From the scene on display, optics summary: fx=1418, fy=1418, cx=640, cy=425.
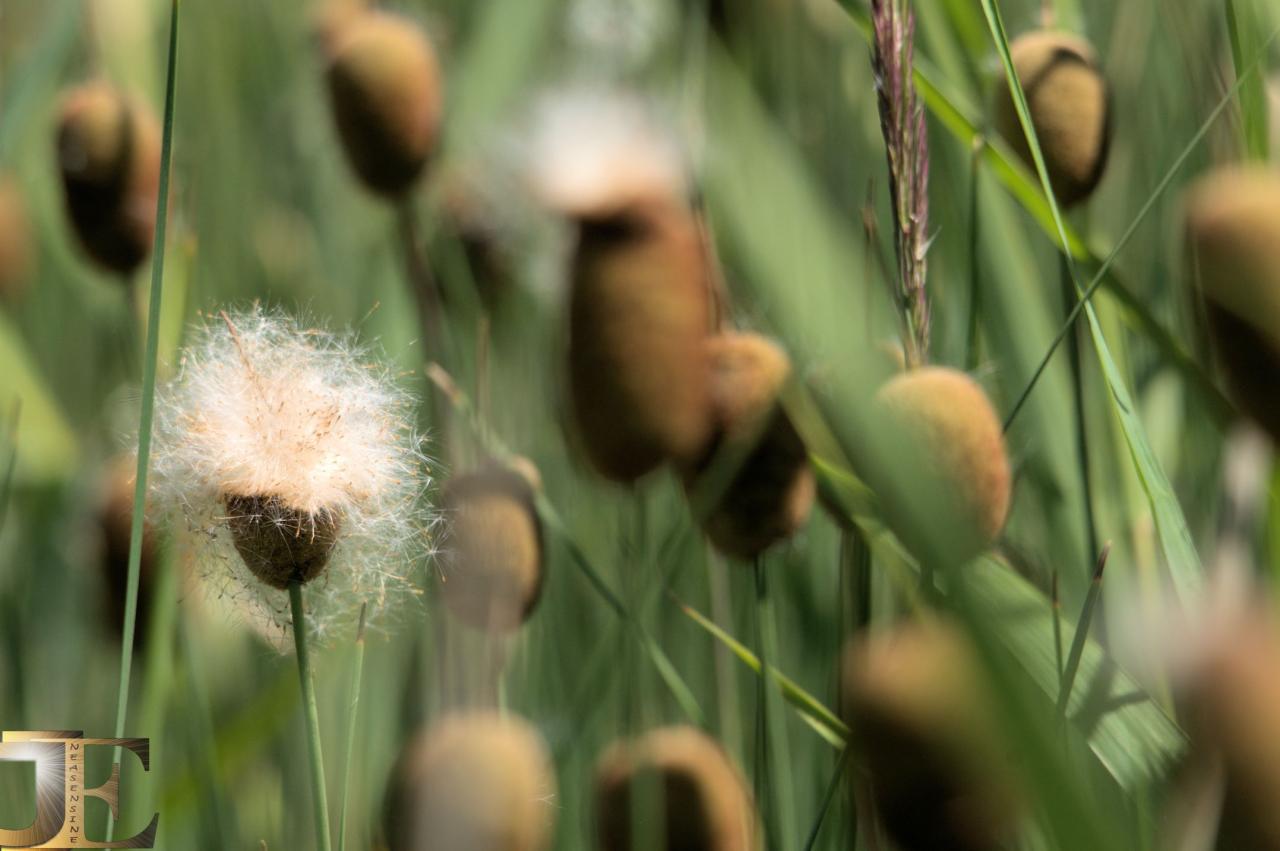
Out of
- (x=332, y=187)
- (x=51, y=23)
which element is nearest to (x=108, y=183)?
(x=51, y=23)

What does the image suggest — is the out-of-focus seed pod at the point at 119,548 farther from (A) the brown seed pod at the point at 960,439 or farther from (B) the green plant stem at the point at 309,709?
(A) the brown seed pod at the point at 960,439

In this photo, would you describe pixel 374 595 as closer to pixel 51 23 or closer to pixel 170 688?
pixel 170 688

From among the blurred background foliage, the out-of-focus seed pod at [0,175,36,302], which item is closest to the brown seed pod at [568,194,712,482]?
the blurred background foliage

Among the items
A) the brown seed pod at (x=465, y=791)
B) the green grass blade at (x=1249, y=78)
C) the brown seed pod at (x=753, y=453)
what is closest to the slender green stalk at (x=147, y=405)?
the brown seed pod at (x=465, y=791)

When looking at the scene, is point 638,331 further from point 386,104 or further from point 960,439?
point 386,104

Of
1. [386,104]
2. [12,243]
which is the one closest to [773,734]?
[386,104]

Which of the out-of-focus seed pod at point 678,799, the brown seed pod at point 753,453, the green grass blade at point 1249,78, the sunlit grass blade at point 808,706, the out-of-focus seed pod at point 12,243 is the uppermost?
the out-of-focus seed pod at point 12,243

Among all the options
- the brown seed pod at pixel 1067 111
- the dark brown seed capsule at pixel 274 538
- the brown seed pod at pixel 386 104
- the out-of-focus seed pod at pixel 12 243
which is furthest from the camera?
the out-of-focus seed pod at pixel 12 243
